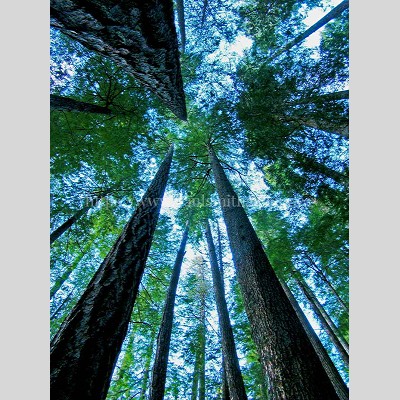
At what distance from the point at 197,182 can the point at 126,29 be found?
7.22m

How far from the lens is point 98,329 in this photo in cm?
204

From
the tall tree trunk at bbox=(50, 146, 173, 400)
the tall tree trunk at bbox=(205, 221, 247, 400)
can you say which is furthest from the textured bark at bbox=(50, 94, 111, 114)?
the tall tree trunk at bbox=(205, 221, 247, 400)

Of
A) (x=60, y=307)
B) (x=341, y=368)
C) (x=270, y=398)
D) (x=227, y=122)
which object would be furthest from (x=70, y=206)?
(x=341, y=368)

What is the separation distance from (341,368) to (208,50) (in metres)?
16.5

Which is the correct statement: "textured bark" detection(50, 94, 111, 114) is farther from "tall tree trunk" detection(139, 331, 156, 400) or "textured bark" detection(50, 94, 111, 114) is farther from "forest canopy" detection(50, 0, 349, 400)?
"tall tree trunk" detection(139, 331, 156, 400)

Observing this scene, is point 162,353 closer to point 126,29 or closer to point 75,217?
point 75,217

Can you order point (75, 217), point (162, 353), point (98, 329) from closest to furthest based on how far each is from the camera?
1. point (98, 329)
2. point (162, 353)
3. point (75, 217)

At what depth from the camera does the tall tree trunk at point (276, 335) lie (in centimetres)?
184

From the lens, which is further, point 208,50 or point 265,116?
point 208,50

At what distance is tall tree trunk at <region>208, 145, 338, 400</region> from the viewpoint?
72.6 inches

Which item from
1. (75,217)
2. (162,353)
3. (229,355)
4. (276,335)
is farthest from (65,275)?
(276,335)

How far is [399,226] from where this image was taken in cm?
255

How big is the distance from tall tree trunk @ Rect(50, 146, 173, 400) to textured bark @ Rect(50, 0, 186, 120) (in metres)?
2.43

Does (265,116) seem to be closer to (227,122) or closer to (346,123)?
(227,122)
